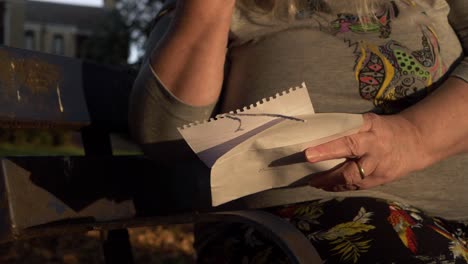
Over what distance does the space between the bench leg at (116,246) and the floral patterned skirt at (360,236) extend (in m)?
0.41

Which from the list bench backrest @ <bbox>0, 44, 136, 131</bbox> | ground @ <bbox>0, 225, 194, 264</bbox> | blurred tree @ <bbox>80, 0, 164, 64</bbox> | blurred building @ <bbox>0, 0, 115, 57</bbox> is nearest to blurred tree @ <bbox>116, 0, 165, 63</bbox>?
blurred tree @ <bbox>80, 0, 164, 64</bbox>

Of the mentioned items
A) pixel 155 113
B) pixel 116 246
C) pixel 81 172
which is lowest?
pixel 116 246

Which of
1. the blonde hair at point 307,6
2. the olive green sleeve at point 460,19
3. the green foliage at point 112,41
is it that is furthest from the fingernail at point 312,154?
the green foliage at point 112,41

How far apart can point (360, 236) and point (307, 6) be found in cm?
66

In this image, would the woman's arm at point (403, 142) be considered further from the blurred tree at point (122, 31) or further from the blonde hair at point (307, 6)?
the blurred tree at point (122, 31)

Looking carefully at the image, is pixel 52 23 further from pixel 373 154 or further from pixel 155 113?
pixel 373 154

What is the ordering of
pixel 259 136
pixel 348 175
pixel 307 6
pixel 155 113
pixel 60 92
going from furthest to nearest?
pixel 60 92 < pixel 307 6 < pixel 155 113 < pixel 348 175 < pixel 259 136

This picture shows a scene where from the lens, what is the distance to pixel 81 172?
7.25ft

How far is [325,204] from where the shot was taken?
1939 millimetres

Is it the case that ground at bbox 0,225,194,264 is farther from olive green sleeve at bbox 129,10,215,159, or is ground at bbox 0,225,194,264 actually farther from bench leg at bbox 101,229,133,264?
olive green sleeve at bbox 129,10,215,159

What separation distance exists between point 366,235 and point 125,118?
37.0 inches

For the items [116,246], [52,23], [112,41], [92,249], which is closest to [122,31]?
[112,41]

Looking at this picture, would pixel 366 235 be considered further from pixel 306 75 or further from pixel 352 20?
pixel 352 20

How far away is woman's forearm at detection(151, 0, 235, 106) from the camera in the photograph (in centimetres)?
184
